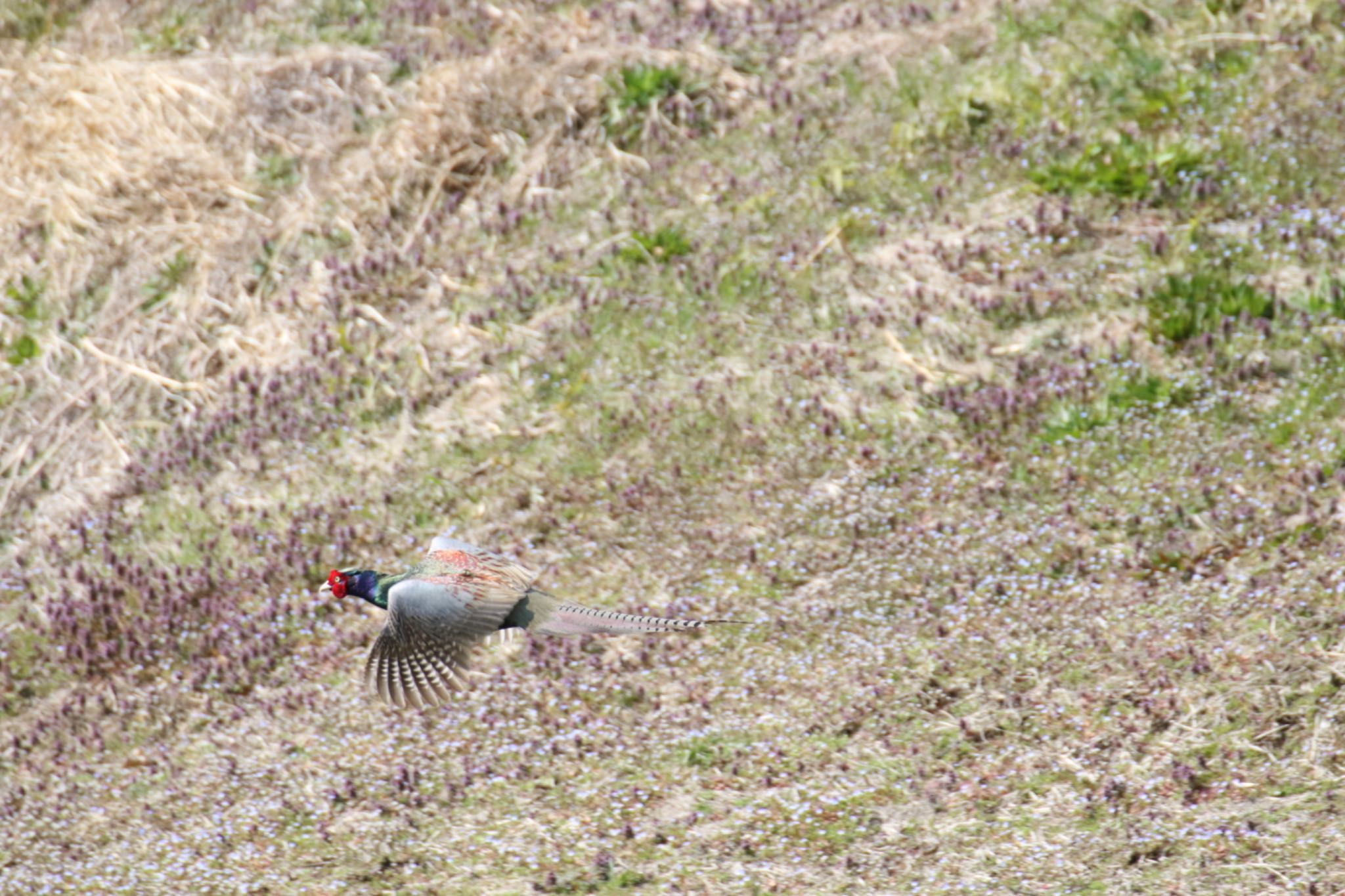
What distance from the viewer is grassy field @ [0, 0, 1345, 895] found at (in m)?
6.54

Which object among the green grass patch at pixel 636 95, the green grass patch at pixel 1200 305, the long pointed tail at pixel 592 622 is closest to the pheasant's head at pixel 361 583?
the long pointed tail at pixel 592 622

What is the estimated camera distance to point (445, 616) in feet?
20.2

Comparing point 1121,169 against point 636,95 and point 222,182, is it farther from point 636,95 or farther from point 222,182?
point 222,182

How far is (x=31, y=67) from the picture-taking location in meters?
10.5

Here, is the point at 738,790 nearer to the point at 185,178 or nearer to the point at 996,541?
the point at 996,541

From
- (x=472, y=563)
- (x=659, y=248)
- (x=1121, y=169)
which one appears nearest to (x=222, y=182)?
(x=659, y=248)

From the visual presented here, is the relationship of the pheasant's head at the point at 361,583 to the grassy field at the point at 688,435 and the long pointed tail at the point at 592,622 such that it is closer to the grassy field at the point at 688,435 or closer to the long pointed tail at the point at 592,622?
the long pointed tail at the point at 592,622

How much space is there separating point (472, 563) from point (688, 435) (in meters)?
2.33

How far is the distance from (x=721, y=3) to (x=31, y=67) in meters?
4.92

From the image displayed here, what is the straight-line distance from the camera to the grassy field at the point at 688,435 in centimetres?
654

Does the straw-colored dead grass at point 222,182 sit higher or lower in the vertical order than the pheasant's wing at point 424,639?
higher

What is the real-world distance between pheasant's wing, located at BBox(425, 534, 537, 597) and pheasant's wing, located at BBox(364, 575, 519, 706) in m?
0.14

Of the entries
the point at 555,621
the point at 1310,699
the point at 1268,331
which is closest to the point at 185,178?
the point at 555,621

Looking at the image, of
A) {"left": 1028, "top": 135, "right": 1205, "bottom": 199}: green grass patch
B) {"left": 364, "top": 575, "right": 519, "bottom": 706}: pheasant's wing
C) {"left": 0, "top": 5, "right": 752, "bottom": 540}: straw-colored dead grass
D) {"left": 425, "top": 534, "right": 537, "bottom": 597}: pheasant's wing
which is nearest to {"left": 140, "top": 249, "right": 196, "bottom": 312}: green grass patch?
{"left": 0, "top": 5, "right": 752, "bottom": 540}: straw-colored dead grass
